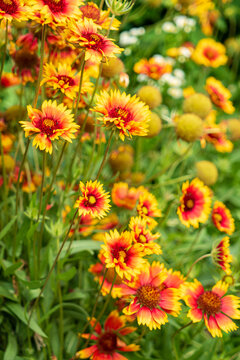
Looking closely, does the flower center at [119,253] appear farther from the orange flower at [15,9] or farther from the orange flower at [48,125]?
the orange flower at [15,9]

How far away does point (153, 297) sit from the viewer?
949 millimetres

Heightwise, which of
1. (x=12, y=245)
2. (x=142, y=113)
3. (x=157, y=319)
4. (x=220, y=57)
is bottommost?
(x=12, y=245)

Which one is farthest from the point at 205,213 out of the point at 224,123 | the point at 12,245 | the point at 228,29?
the point at 228,29

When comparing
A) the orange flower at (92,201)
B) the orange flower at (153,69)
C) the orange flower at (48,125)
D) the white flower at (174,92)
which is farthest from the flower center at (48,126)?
the white flower at (174,92)

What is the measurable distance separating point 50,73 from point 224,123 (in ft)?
4.56

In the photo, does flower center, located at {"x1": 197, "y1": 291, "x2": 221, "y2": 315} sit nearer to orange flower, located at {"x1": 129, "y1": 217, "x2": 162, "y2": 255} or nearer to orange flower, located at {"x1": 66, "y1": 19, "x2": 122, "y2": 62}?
orange flower, located at {"x1": 129, "y1": 217, "x2": 162, "y2": 255}

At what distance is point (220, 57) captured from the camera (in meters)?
2.03

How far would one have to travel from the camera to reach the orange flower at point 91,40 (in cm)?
83

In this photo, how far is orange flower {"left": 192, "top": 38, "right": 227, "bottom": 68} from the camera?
1973 mm

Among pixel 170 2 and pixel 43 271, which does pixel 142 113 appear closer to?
pixel 43 271

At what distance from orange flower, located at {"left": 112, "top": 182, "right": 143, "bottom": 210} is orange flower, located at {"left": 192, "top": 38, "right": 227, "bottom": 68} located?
894 mm

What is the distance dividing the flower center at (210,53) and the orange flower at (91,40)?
4.20 ft

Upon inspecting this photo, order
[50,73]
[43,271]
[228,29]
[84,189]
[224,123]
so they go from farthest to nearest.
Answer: [228,29] → [224,123] → [43,271] → [50,73] → [84,189]

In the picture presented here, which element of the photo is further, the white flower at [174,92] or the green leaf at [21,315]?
the white flower at [174,92]
